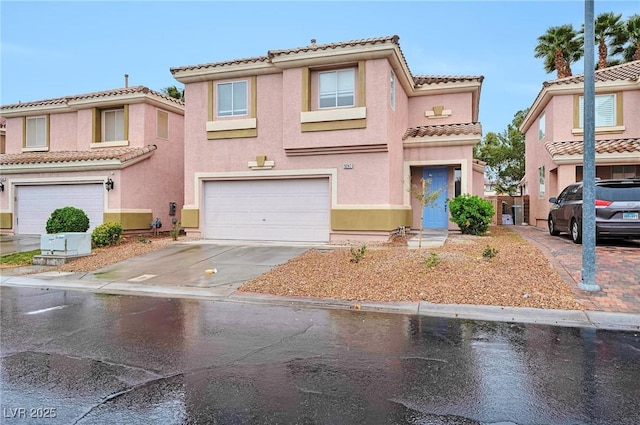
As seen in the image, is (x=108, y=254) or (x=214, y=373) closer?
(x=214, y=373)

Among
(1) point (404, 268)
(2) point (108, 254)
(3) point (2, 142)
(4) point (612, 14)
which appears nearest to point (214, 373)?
(1) point (404, 268)

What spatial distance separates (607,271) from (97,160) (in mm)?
17520

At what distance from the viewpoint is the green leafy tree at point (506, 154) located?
3956 cm

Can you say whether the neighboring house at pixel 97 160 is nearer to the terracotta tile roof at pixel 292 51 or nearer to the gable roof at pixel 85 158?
the gable roof at pixel 85 158

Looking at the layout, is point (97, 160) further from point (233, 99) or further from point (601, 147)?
point (601, 147)

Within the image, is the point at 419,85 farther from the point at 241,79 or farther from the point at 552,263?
the point at 552,263

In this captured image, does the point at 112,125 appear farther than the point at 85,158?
Yes

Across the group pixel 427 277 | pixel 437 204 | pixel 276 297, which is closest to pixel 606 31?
pixel 437 204

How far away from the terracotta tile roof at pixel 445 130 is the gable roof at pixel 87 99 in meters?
11.0

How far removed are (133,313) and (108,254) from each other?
712cm

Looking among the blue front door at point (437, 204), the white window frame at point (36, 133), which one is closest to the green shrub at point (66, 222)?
the white window frame at point (36, 133)

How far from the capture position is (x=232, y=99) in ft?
52.1

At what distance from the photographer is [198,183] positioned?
16.2 meters

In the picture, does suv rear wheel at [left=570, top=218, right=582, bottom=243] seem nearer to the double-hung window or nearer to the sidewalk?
the sidewalk
